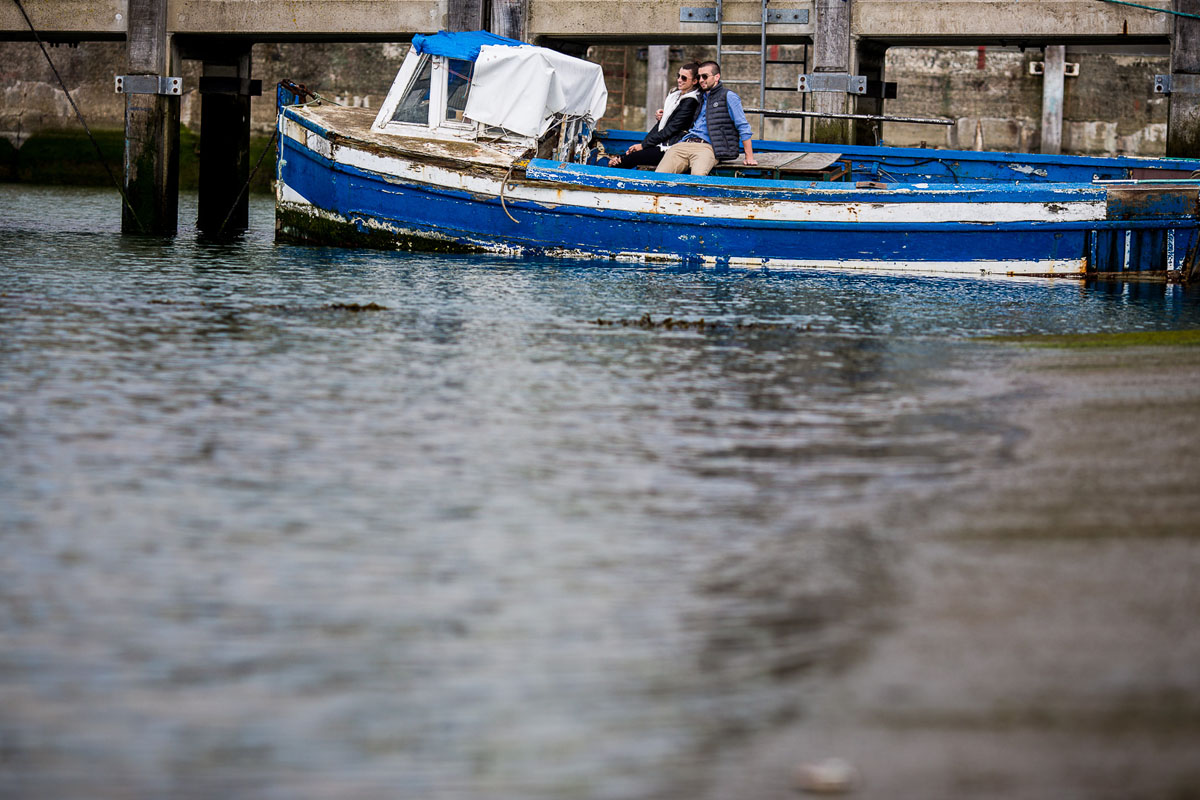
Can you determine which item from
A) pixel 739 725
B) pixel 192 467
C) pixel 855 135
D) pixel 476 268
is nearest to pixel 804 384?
pixel 192 467

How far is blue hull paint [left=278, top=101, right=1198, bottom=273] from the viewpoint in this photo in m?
12.3

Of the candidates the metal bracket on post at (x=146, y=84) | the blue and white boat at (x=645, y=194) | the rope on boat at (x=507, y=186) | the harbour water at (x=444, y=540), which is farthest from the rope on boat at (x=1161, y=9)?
the metal bracket on post at (x=146, y=84)

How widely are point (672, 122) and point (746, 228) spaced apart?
135 centimetres

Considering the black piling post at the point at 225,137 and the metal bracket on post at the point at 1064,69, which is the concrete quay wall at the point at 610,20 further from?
the metal bracket on post at the point at 1064,69

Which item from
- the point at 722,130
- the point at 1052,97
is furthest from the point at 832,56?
the point at 1052,97

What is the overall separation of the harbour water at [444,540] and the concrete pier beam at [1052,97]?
2332 cm

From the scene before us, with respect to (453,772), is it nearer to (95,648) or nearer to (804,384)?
(95,648)

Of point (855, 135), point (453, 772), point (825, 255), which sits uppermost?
point (855, 135)

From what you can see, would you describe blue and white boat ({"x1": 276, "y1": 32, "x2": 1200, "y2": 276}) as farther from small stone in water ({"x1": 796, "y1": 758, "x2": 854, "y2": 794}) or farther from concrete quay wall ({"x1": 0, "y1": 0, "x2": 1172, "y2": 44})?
small stone in water ({"x1": 796, "y1": 758, "x2": 854, "y2": 794})

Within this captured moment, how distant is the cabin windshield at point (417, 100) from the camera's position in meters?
13.8

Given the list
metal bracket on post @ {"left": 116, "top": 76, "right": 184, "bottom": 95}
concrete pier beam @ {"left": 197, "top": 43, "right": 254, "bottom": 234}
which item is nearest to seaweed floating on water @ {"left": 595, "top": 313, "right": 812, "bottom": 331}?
metal bracket on post @ {"left": 116, "top": 76, "right": 184, "bottom": 95}

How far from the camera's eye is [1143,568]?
11.3 ft

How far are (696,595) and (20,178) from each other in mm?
30136

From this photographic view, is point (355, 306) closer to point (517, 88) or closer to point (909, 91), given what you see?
point (517, 88)
